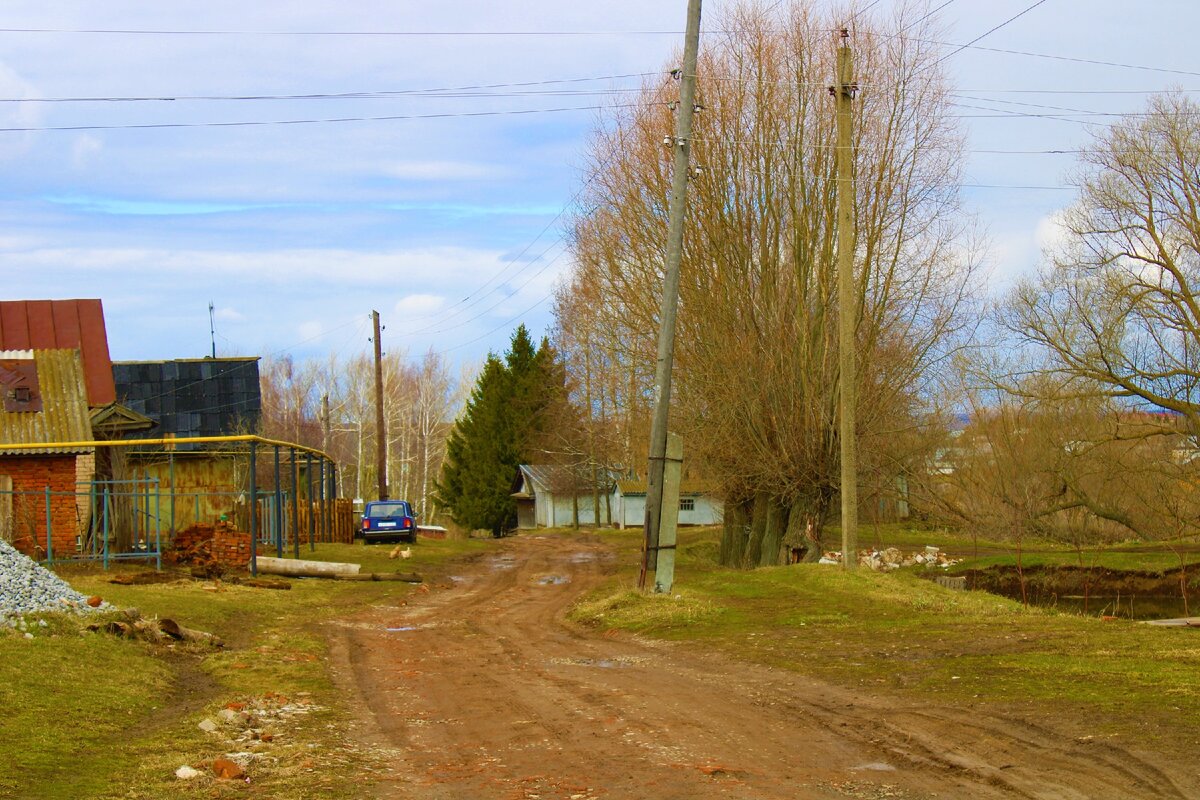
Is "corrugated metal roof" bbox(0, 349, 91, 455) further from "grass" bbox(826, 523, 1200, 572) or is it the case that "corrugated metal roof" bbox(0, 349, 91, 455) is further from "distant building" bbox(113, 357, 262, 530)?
"distant building" bbox(113, 357, 262, 530)

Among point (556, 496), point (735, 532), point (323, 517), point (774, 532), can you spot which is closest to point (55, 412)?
point (323, 517)

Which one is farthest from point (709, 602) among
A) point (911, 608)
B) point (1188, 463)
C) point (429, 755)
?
point (1188, 463)

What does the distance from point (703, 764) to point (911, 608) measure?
8492 mm

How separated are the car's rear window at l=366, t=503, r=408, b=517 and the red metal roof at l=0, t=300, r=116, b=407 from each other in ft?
32.3

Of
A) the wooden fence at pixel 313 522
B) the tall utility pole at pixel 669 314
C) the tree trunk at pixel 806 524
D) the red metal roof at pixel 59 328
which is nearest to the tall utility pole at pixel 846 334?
the tall utility pole at pixel 669 314

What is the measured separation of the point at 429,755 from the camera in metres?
7.65

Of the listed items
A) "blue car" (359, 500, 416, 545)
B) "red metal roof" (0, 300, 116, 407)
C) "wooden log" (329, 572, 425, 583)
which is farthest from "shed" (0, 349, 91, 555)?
"blue car" (359, 500, 416, 545)

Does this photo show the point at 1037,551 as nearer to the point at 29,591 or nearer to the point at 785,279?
the point at 785,279

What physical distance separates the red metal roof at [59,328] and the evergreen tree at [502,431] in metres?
27.9

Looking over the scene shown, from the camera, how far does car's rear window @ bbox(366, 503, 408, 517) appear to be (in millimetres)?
39031

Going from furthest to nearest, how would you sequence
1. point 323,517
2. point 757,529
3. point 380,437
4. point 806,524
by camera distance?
point 380,437 < point 323,517 < point 757,529 < point 806,524

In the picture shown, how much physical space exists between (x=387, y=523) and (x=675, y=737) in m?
31.8

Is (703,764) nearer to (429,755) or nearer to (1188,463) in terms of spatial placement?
(429,755)

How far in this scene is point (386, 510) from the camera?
39.2 m
